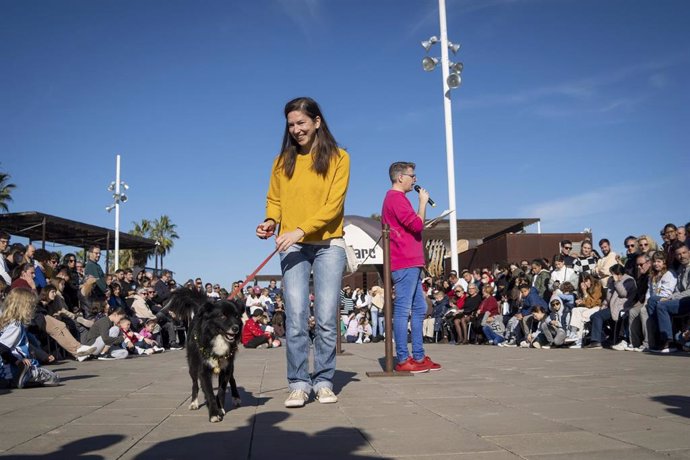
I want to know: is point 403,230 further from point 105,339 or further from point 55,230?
point 55,230

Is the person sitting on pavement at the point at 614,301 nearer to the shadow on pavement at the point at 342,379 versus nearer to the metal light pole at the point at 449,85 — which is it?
the shadow on pavement at the point at 342,379

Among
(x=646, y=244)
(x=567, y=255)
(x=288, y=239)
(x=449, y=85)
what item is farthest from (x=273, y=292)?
(x=288, y=239)

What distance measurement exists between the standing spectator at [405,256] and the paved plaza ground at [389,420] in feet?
1.32

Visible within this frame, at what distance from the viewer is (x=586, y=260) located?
13.6m

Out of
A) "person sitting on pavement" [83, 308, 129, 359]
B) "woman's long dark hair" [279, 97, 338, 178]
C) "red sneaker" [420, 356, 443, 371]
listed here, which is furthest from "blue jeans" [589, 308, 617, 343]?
"person sitting on pavement" [83, 308, 129, 359]

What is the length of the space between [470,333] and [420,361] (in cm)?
859

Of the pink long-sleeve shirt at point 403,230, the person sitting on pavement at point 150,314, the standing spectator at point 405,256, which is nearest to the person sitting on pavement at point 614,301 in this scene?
the standing spectator at point 405,256

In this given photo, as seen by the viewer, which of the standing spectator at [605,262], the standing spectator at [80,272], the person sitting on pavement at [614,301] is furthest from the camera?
the standing spectator at [80,272]

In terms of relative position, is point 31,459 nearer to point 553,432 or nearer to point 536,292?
point 553,432

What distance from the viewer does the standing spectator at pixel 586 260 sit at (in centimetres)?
1342

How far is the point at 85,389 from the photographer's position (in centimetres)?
651

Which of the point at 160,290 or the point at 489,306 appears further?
the point at 160,290

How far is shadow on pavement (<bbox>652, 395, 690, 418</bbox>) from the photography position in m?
3.93

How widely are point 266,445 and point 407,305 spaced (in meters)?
3.81
